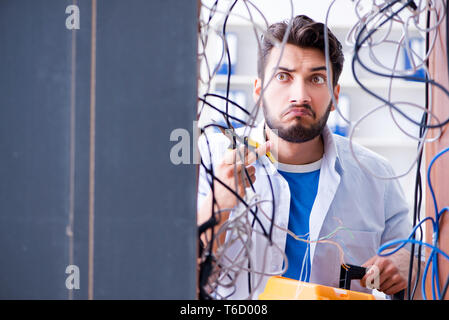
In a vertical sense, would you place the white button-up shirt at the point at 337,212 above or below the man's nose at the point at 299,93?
below

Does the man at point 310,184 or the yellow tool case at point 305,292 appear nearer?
the yellow tool case at point 305,292

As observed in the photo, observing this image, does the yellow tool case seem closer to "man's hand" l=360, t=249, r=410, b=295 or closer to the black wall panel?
the black wall panel

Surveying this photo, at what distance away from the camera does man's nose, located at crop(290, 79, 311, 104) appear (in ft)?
4.50

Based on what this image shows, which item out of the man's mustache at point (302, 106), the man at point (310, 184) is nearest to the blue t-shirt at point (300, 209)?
the man at point (310, 184)

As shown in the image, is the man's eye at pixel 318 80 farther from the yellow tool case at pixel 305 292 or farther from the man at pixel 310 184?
the yellow tool case at pixel 305 292

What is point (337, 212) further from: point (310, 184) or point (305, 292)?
point (305, 292)

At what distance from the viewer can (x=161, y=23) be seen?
1.93 feet

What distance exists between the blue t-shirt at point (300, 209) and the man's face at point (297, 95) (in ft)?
0.44

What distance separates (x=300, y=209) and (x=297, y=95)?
43cm

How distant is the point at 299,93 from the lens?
4.58ft

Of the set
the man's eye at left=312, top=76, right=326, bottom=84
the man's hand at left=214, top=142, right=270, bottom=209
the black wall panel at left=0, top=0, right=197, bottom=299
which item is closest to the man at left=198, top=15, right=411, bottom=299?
the man's eye at left=312, top=76, right=326, bottom=84

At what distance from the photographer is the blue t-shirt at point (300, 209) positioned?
1.26 m

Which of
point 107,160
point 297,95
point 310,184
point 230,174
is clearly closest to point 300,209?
point 310,184
